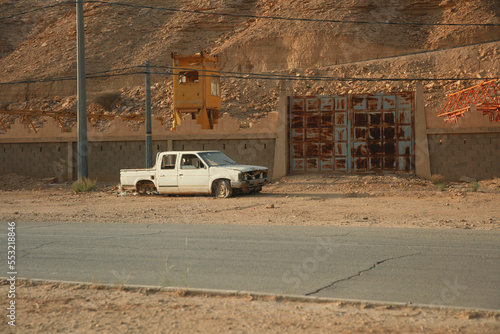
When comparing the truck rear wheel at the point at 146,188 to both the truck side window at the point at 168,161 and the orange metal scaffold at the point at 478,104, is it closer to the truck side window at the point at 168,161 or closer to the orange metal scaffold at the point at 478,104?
the truck side window at the point at 168,161

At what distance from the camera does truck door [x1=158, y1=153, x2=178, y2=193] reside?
65.5 feet

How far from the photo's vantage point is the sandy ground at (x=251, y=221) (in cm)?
486

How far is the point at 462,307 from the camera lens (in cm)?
524

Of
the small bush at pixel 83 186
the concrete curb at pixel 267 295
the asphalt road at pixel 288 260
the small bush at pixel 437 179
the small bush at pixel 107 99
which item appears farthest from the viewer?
the small bush at pixel 107 99

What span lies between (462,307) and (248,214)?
9.83 m

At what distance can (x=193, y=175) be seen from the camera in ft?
64.3

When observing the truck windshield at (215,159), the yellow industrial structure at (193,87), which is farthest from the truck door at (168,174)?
the yellow industrial structure at (193,87)

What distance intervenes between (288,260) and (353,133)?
650 inches

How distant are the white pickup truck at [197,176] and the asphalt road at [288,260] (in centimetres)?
777

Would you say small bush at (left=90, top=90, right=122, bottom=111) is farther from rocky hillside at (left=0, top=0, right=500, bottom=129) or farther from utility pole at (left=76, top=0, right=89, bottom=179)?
utility pole at (left=76, top=0, right=89, bottom=179)

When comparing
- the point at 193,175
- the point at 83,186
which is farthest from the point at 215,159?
the point at 83,186

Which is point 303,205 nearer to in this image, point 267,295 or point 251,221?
point 251,221

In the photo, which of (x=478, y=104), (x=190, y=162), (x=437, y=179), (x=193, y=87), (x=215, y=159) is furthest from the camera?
(x=193, y=87)

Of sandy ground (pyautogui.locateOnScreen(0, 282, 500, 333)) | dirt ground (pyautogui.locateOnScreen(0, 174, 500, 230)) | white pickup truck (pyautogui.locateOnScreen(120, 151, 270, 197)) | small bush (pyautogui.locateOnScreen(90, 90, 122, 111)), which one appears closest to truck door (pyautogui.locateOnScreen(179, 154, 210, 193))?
white pickup truck (pyautogui.locateOnScreen(120, 151, 270, 197))
